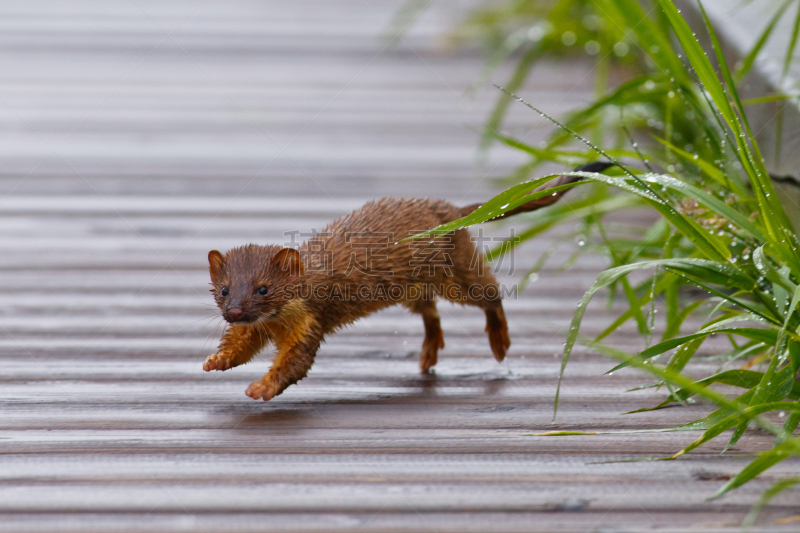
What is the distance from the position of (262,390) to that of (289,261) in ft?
1.20

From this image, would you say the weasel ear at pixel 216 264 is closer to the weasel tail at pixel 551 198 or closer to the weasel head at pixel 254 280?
the weasel head at pixel 254 280

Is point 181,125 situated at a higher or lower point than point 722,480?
higher

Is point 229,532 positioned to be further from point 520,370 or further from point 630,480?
point 520,370

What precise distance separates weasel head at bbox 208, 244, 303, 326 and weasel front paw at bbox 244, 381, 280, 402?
0.57ft

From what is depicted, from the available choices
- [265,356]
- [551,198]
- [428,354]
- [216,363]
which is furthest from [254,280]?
[551,198]

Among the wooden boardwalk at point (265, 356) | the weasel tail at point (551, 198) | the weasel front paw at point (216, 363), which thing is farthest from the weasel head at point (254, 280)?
the weasel tail at point (551, 198)

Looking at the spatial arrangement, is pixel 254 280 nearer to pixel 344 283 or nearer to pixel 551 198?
pixel 344 283

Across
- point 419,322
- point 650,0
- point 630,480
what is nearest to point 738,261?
point 630,480

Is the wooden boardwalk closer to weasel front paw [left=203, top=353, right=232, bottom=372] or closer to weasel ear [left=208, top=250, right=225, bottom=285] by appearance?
weasel front paw [left=203, top=353, right=232, bottom=372]

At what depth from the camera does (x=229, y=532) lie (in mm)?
1782

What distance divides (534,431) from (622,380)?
0.45 m

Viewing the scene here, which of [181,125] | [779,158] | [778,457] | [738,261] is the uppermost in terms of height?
[181,125]

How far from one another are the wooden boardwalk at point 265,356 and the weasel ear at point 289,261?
0.39 meters

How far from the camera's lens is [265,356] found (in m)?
3.05
